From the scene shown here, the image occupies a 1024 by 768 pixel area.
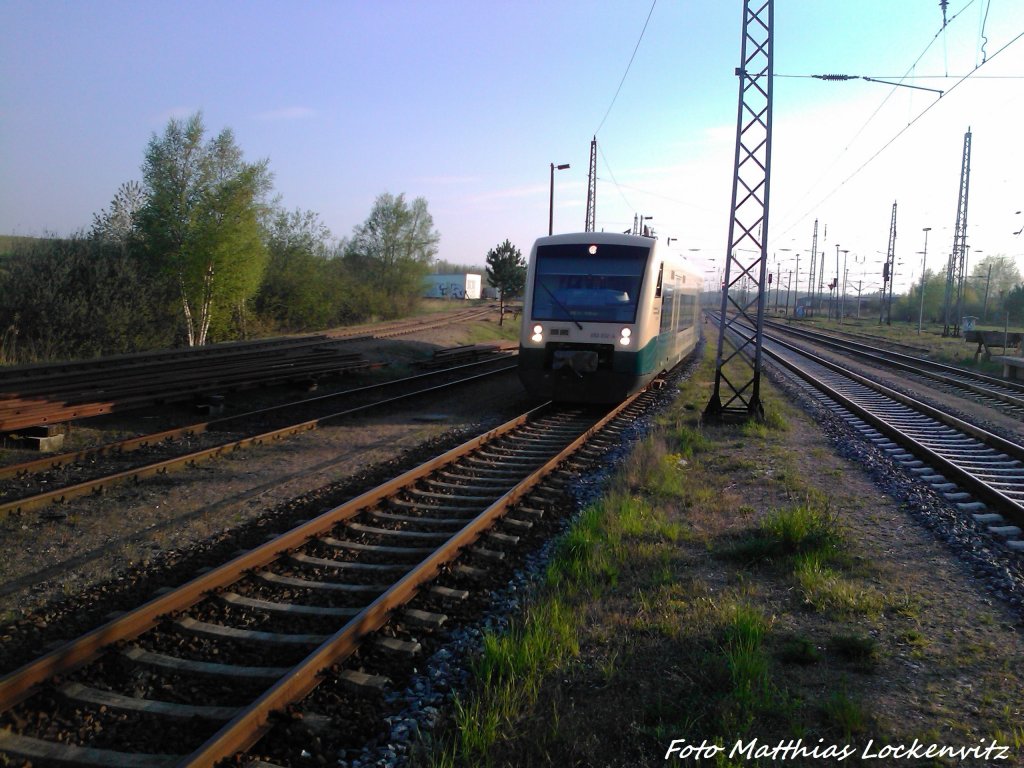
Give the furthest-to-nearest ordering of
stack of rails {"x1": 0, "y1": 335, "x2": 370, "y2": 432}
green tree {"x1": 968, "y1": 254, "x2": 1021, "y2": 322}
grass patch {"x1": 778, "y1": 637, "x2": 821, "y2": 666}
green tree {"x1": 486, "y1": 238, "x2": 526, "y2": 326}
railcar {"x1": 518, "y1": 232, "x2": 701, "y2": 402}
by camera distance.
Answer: green tree {"x1": 968, "y1": 254, "x2": 1021, "y2": 322} → green tree {"x1": 486, "y1": 238, "x2": 526, "y2": 326} → railcar {"x1": 518, "y1": 232, "x2": 701, "y2": 402} → stack of rails {"x1": 0, "y1": 335, "x2": 370, "y2": 432} → grass patch {"x1": 778, "y1": 637, "x2": 821, "y2": 666}

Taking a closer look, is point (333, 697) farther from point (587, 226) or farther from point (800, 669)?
point (587, 226)

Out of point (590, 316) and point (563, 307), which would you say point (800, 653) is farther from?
point (563, 307)

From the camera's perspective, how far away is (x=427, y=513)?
23.8 feet

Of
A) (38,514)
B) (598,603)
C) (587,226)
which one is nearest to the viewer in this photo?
(598,603)

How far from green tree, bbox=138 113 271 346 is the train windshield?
75.5 ft

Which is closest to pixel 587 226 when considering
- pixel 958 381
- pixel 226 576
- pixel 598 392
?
pixel 958 381

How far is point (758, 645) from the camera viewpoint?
4227 millimetres

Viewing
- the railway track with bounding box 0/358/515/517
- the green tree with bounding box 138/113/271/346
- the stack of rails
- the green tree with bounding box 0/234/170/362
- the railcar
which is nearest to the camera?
→ the railway track with bounding box 0/358/515/517

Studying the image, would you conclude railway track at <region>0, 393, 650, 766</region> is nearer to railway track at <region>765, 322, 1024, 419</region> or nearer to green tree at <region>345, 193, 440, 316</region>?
railway track at <region>765, 322, 1024, 419</region>

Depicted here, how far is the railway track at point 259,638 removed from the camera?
340cm

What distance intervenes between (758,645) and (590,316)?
940 centimetres

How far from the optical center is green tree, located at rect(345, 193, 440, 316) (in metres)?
56.6

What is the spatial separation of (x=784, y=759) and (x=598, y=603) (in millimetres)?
1905

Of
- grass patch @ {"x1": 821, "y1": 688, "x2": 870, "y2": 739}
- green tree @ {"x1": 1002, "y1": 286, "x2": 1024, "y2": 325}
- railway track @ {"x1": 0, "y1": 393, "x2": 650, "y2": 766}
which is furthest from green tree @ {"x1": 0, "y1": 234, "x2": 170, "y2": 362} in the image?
green tree @ {"x1": 1002, "y1": 286, "x2": 1024, "y2": 325}
